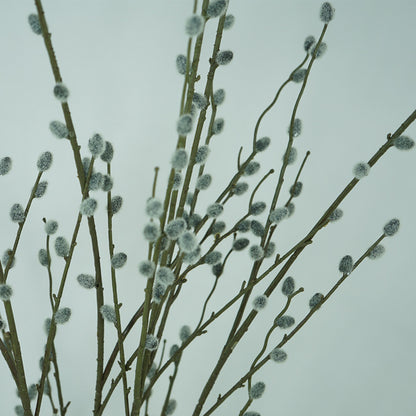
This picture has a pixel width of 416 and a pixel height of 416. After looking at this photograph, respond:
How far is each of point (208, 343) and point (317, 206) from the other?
15.1 inches

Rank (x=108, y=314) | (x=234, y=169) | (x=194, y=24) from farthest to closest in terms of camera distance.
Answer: (x=234, y=169), (x=108, y=314), (x=194, y=24)

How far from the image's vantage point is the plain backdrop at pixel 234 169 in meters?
1.09

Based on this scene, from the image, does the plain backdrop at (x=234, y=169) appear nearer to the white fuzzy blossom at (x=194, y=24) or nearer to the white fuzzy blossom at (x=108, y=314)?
the white fuzzy blossom at (x=108, y=314)

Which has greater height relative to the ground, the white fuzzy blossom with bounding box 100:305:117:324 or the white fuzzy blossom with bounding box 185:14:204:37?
the white fuzzy blossom with bounding box 185:14:204:37

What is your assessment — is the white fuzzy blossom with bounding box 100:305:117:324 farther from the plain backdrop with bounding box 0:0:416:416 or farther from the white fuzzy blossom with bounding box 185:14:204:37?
the plain backdrop with bounding box 0:0:416:416

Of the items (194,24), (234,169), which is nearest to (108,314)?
(194,24)

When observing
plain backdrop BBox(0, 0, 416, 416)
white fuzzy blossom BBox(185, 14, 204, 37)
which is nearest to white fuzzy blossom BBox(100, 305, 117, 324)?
white fuzzy blossom BBox(185, 14, 204, 37)

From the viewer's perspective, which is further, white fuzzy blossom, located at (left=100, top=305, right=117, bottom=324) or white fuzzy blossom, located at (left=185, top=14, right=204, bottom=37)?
white fuzzy blossom, located at (left=100, top=305, right=117, bottom=324)

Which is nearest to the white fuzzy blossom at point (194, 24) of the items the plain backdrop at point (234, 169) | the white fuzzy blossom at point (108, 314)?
the white fuzzy blossom at point (108, 314)

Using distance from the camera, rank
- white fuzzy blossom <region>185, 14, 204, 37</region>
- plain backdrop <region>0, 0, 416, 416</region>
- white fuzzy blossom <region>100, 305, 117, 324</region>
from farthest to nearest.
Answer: plain backdrop <region>0, 0, 416, 416</region> → white fuzzy blossom <region>100, 305, 117, 324</region> → white fuzzy blossom <region>185, 14, 204, 37</region>

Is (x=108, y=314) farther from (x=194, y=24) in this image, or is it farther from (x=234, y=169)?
(x=234, y=169)

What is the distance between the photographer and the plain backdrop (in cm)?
109

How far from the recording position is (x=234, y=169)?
1161 mm

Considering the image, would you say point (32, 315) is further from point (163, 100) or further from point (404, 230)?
point (404, 230)
